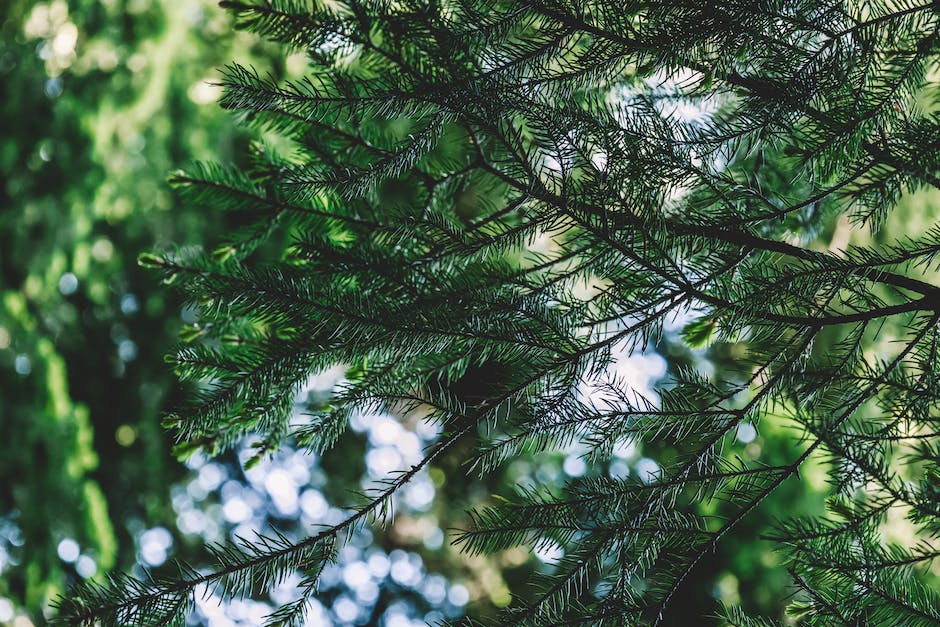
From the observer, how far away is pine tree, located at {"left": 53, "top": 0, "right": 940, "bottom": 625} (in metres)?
1.14

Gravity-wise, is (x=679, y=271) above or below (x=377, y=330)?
above

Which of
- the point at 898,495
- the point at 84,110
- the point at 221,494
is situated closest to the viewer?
the point at 898,495

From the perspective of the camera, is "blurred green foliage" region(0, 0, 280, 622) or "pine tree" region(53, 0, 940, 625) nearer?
"pine tree" region(53, 0, 940, 625)

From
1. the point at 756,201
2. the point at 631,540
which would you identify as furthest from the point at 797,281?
the point at 631,540

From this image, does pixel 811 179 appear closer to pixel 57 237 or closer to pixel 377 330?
pixel 377 330

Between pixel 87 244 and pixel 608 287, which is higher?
pixel 87 244

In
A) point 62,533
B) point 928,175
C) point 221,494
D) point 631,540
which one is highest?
point 928,175

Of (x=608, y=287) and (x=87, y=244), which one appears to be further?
(x=87, y=244)

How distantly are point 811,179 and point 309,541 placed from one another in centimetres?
139

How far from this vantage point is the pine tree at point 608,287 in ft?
3.73

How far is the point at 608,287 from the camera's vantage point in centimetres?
138

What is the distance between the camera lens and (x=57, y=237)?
411 centimetres

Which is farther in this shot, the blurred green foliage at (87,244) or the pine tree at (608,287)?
the blurred green foliage at (87,244)

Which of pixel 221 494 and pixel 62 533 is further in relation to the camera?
pixel 221 494
